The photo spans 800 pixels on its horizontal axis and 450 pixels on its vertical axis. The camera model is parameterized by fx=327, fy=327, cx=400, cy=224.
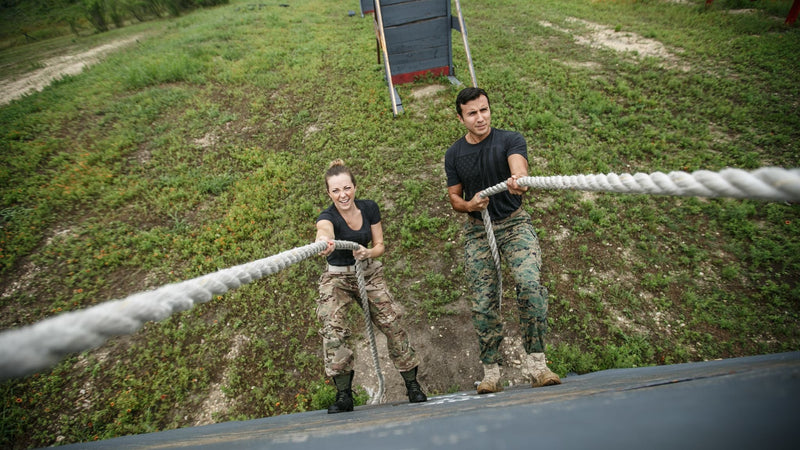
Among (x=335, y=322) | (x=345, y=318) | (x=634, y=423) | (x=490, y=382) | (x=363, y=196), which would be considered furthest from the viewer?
(x=363, y=196)

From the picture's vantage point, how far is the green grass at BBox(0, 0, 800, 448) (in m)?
3.76

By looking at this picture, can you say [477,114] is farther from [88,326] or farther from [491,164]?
[88,326]

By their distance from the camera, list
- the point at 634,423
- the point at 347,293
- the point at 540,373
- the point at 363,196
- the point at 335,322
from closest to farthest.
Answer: the point at 634,423 < the point at 540,373 < the point at 335,322 < the point at 347,293 < the point at 363,196

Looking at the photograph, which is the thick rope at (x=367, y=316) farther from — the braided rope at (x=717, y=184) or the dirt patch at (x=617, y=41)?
the dirt patch at (x=617, y=41)

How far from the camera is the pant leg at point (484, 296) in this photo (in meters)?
2.97

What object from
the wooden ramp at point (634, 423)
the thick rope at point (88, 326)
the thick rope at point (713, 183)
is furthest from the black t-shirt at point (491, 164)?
the thick rope at point (88, 326)

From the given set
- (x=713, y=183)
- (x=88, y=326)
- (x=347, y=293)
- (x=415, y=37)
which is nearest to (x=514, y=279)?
(x=347, y=293)

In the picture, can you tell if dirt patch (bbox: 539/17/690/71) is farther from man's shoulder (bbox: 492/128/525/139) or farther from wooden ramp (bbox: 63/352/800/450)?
wooden ramp (bbox: 63/352/800/450)

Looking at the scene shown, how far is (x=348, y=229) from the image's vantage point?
10.7ft

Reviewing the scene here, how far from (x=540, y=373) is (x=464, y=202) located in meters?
1.70

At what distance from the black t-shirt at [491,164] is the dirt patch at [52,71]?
52.3 ft

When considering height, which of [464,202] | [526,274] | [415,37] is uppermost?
[415,37]

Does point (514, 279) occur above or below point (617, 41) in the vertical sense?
below

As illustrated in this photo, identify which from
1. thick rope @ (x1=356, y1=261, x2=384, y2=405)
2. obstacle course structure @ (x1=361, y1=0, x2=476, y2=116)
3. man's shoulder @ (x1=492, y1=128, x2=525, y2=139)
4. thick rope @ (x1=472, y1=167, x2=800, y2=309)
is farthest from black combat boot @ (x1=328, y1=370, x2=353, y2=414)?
obstacle course structure @ (x1=361, y1=0, x2=476, y2=116)
